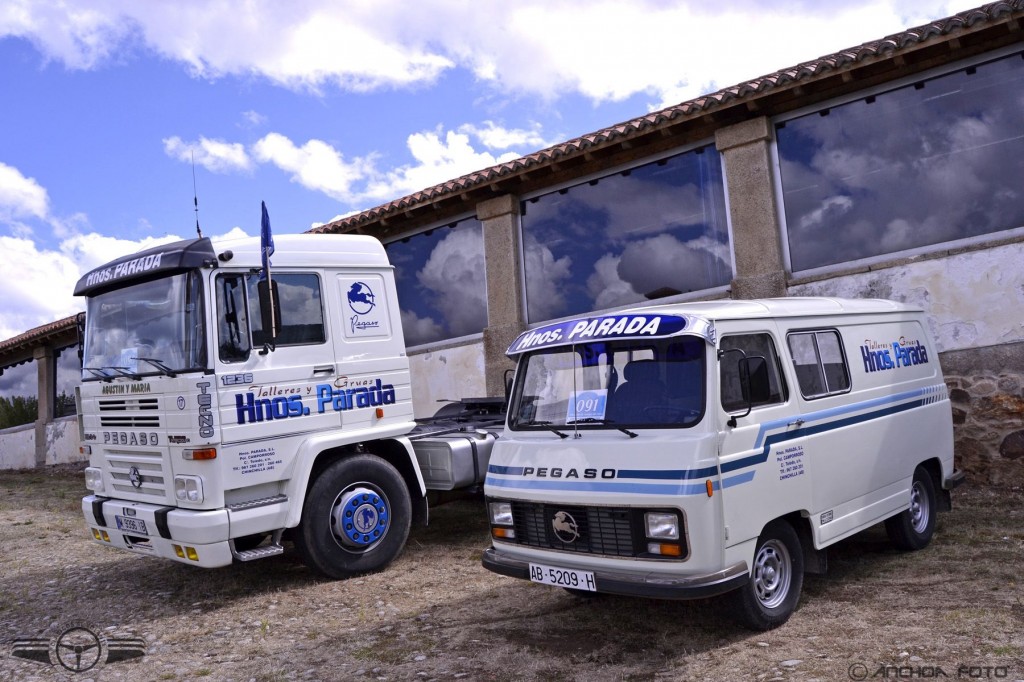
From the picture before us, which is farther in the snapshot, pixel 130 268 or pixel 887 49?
pixel 887 49

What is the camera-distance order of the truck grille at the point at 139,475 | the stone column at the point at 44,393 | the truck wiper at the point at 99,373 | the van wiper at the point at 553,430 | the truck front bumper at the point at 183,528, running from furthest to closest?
the stone column at the point at 44,393, the truck wiper at the point at 99,373, the truck grille at the point at 139,475, the truck front bumper at the point at 183,528, the van wiper at the point at 553,430

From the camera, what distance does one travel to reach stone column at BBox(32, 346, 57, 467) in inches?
766

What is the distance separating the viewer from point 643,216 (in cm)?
1071

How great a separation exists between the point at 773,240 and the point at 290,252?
575cm

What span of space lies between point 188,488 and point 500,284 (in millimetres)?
6707

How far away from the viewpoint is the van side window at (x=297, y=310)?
6.35 m

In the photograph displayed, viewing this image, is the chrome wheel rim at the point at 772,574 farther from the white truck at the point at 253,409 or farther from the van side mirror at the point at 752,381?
the white truck at the point at 253,409

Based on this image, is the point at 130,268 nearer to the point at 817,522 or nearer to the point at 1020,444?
the point at 817,522

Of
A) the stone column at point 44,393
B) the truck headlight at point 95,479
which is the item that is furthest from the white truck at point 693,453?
the stone column at point 44,393

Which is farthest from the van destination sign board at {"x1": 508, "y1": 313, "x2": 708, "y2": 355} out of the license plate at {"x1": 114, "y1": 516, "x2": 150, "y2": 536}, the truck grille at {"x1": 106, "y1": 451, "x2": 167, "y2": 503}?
the license plate at {"x1": 114, "y1": 516, "x2": 150, "y2": 536}

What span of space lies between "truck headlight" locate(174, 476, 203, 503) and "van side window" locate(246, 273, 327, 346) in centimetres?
117

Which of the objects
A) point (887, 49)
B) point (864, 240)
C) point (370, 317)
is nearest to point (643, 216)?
point (864, 240)

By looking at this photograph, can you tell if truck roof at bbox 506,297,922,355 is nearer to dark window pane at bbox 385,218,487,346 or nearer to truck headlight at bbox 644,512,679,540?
truck headlight at bbox 644,512,679,540

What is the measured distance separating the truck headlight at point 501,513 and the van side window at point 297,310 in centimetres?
236
